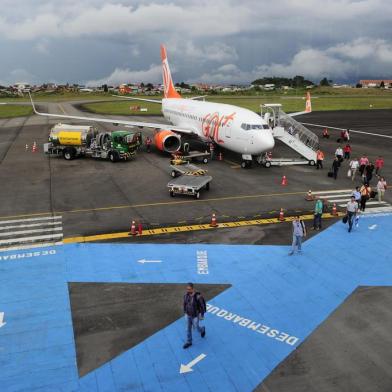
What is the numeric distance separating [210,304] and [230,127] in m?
24.0

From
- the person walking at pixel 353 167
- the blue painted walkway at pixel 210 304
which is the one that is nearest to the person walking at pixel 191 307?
the blue painted walkway at pixel 210 304

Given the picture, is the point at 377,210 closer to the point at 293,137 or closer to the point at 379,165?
the point at 379,165

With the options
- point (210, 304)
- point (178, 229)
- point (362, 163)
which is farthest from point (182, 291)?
point (362, 163)

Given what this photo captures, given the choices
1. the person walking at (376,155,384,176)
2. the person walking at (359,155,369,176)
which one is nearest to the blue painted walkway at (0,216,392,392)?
the person walking at (359,155,369,176)

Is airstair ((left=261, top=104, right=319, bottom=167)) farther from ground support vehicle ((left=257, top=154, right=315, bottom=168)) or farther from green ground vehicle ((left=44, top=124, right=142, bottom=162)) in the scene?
green ground vehicle ((left=44, top=124, right=142, bottom=162))

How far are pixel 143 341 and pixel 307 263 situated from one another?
345 inches

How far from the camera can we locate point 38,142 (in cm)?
5509

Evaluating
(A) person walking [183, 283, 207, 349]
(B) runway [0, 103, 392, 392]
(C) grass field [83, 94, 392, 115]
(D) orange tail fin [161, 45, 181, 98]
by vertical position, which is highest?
(D) orange tail fin [161, 45, 181, 98]

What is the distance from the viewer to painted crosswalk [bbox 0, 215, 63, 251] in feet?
67.3

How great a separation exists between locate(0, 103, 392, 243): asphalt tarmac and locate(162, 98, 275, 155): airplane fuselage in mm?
2250

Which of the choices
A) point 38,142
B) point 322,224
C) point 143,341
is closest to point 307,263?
point 322,224

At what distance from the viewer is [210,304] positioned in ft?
49.4

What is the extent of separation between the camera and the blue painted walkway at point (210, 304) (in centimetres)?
1143

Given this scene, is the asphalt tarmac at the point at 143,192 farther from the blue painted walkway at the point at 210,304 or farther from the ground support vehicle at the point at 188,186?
the blue painted walkway at the point at 210,304
